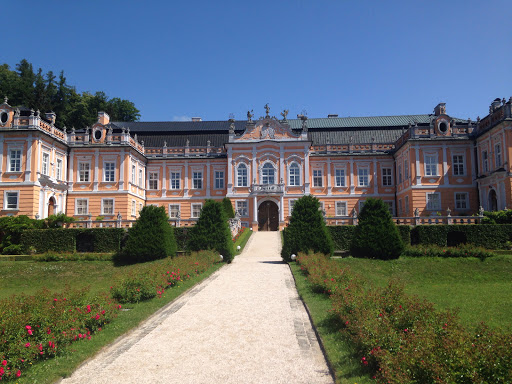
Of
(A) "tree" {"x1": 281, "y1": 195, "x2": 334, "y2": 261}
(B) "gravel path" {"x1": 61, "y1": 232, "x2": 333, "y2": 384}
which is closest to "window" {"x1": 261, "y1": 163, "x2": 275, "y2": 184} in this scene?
(A) "tree" {"x1": 281, "y1": 195, "x2": 334, "y2": 261}

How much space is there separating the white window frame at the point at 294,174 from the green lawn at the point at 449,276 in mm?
19732

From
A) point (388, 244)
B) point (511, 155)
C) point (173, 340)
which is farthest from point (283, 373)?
point (511, 155)

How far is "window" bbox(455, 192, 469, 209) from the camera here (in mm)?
34094

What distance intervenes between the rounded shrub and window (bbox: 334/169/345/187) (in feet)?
72.8

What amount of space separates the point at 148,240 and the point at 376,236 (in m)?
11.8

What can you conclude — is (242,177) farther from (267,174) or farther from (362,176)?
(362,176)

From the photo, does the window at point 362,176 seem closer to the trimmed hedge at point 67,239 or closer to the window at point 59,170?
the trimmed hedge at point 67,239

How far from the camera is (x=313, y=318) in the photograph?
972 centimetres

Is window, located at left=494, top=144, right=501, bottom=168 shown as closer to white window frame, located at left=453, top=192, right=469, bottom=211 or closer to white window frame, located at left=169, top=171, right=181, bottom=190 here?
Answer: white window frame, located at left=453, top=192, right=469, bottom=211

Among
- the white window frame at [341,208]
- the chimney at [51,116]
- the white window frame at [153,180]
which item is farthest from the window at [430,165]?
the chimney at [51,116]

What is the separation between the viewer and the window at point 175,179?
42344 millimetres

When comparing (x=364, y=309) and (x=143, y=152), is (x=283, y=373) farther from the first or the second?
(x=143, y=152)

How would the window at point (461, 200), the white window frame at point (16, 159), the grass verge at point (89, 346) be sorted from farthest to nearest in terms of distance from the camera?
the window at point (461, 200)
the white window frame at point (16, 159)
the grass verge at point (89, 346)

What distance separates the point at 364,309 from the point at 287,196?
3174 centimetres
